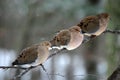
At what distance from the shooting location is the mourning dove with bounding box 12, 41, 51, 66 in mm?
1491

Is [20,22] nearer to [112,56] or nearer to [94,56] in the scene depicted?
[94,56]

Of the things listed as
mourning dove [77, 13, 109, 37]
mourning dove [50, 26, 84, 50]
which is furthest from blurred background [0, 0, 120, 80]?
mourning dove [50, 26, 84, 50]

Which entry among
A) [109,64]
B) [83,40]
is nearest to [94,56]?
[109,64]

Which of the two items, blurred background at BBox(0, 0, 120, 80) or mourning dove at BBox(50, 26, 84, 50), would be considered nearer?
mourning dove at BBox(50, 26, 84, 50)

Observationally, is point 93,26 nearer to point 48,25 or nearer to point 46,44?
point 46,44

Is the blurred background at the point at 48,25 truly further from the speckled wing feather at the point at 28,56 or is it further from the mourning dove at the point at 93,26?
the speckled wing feather at the point at 28,56

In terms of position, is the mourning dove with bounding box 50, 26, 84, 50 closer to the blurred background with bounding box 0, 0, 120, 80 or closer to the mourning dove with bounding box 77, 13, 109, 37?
the mourning dove with bounding box 77, 13, 109, 37

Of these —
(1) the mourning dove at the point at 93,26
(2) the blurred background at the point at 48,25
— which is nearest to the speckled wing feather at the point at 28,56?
(1) the mourning dove at the point at 93,26

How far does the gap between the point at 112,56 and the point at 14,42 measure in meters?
3.36

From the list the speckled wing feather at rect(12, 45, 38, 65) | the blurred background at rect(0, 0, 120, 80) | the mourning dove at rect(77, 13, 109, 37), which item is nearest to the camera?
the speckled wing feather at rect(12, 45, 38, 65)

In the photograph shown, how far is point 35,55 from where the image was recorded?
152 cm

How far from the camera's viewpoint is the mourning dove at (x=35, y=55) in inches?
58.7

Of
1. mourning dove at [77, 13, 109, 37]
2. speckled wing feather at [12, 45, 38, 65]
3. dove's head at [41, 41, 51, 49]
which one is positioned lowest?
speckled wing feather at [12, 45, 38, 65]

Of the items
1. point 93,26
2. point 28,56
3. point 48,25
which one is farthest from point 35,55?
point 48,25
